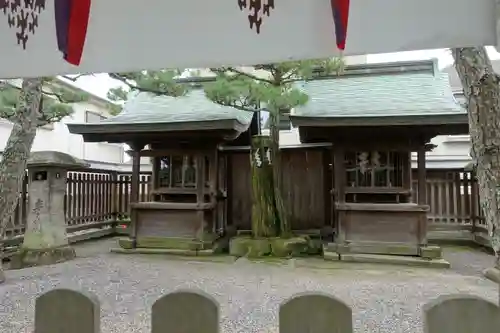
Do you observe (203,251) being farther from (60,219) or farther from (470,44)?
(470,44)

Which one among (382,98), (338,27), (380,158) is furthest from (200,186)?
(338,27)

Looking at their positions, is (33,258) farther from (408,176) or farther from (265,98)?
(408,176)

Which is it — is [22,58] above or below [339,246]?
above

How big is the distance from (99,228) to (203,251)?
12.3 feet

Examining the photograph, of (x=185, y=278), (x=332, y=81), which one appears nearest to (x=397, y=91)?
(x=332, y=81)

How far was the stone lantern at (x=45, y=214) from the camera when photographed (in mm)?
6422

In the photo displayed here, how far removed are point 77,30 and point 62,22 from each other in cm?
8

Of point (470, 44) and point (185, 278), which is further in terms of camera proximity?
point (185, 278)

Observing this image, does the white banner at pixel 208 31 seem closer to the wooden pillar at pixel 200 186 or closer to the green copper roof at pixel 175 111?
the green copper roof at pixel 175 111

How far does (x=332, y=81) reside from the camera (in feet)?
29.7

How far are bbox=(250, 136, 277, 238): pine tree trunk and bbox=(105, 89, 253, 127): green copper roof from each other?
23.9 inches

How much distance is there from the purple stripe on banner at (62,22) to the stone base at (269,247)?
5881 mm

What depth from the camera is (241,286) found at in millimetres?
5000

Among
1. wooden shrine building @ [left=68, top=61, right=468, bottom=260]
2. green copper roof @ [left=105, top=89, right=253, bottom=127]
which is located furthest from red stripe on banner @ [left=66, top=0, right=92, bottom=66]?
green copper roof @ [left=105, top=89, right=253, bottom=127]
